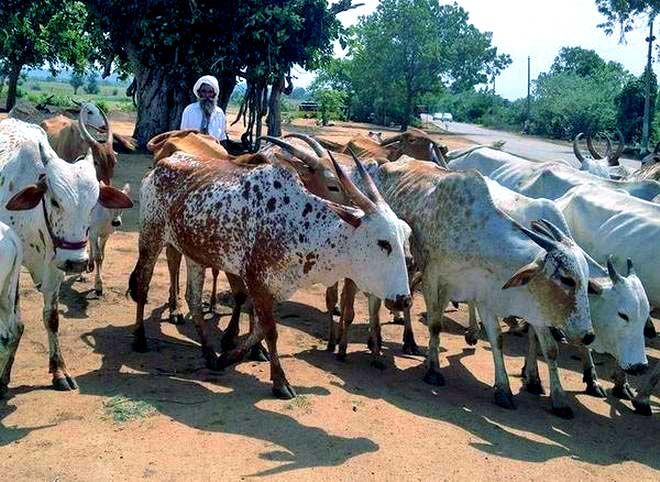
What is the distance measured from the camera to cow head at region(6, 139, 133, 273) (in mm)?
4438

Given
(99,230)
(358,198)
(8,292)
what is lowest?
(99,230)

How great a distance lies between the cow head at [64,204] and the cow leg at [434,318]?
264 cm

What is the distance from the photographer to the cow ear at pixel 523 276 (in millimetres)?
5082

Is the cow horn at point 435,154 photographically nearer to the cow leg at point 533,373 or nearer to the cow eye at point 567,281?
the cow leg at point 533,373

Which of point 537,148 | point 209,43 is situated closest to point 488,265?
point 209,43

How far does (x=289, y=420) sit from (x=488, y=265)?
1981 millimetres

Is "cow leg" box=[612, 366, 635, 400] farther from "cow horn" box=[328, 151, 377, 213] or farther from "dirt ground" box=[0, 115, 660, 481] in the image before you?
"cow horn" box=[328, 151, 377, 213]

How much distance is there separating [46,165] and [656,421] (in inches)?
185

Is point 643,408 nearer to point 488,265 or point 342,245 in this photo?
point 488,265

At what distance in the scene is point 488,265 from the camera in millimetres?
5574

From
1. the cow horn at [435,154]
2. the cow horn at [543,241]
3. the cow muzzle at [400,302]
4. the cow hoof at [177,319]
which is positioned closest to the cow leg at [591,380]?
the cow horn at [543,241]

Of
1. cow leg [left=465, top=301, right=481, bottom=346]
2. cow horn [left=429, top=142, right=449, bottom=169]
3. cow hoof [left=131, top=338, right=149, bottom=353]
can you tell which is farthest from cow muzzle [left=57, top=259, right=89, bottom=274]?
cow horn [left=429, top=142, right=449, bottom=169]

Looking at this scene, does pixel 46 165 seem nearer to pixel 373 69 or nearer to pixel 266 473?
pixel 266 473

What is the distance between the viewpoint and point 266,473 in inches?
151
